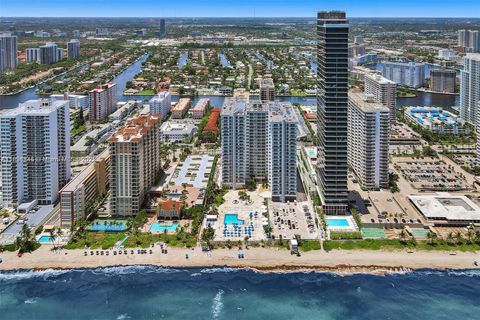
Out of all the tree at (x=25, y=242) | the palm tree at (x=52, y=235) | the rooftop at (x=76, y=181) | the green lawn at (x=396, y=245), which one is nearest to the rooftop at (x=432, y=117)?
the green lawn at (x=396, y=245)

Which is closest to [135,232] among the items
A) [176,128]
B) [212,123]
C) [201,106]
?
[176,128]

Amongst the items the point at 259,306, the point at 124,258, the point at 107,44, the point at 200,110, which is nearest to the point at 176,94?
the point at 200,110

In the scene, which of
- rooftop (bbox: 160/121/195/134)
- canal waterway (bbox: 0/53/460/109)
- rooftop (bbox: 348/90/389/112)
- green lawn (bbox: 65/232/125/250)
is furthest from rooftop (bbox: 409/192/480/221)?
canal waterway (bbox: 0/53/460/109)

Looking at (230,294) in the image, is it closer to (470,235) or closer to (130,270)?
(130,270)

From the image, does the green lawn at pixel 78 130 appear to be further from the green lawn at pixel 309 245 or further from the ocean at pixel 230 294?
the green lawn at pixel 309 245

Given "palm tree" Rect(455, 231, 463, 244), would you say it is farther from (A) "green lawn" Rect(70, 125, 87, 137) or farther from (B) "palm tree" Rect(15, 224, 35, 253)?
(A) "green lawn" Rect(70, 125, 87, 137)

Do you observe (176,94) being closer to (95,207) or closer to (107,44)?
(95,207)
